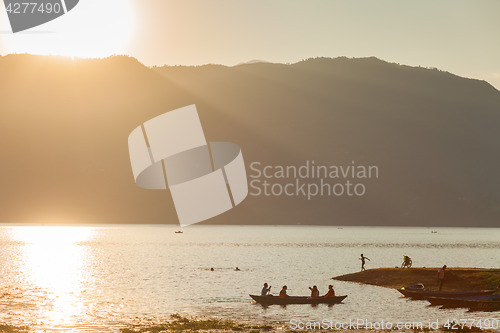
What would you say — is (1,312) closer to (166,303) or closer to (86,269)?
(166,303)

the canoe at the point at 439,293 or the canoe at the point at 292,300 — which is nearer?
the canoe at the point at 439,293

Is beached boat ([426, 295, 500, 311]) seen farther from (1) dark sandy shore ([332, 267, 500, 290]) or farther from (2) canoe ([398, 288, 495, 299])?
(1) dark sandy shore ([332, 267, 500, 290])

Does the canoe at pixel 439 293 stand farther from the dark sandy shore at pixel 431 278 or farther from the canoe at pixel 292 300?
the canoe at pixel 292 300

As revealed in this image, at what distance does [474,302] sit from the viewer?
2643 inches

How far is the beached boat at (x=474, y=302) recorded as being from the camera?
66019 mm

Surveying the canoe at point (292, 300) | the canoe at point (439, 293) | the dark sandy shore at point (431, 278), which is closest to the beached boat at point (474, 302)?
the canoe at point (439, 293)

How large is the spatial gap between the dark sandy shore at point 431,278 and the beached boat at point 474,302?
6.36 metres

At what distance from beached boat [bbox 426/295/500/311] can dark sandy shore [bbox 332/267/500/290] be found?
20.9 feet

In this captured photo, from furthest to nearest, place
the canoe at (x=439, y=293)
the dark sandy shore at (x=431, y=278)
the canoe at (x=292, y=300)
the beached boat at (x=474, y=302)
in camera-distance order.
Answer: the dark sandy shore at (x=431, y=278), the canoe at (x=292, y=300), the canoe at (x=439, y=293), the beached boat at (x=474, y=302)

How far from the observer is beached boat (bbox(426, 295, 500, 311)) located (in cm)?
6602

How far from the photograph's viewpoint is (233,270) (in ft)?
409

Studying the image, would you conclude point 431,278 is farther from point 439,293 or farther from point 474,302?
point 474,302

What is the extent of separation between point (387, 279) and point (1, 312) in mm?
49690

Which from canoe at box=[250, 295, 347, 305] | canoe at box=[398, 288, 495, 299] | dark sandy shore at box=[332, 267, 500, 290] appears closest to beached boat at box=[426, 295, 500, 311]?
canoe at box=[398, 288, 495, 299]
